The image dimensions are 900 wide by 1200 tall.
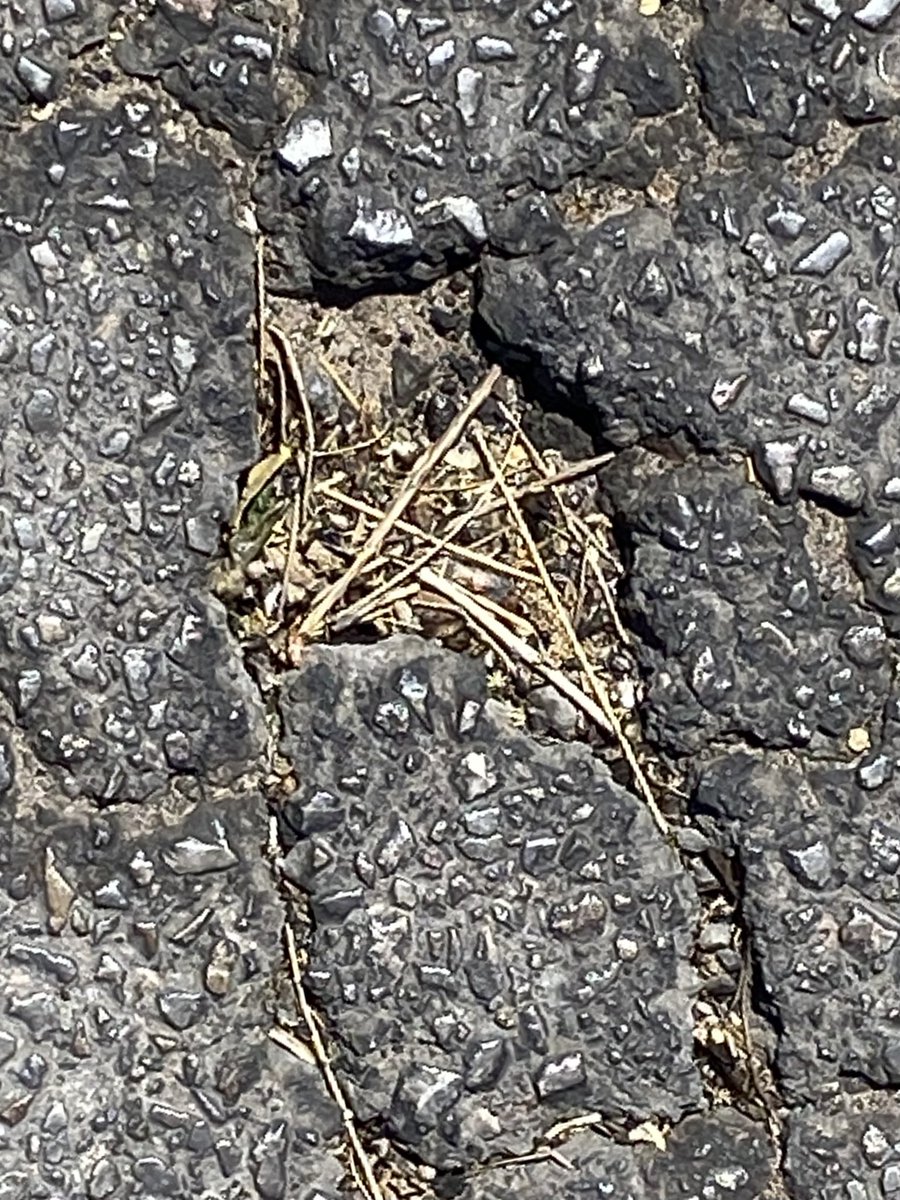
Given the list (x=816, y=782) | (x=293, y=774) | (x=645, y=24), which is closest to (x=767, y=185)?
(x=645, y=24)

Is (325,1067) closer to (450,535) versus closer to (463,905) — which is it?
(463,905)

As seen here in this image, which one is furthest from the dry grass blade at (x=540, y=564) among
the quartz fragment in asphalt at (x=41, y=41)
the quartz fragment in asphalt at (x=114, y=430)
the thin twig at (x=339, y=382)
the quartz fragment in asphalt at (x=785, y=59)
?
the quartz fragment in asphalt at (x=41, y=41)

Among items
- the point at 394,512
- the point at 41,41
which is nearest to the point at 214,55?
the point at 41,41

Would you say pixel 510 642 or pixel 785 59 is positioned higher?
pixel 785 59

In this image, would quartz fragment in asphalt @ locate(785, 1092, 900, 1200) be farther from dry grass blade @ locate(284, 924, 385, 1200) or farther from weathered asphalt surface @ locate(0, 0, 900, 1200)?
dry grass blade @ locate(284, 924, 385, 1200)

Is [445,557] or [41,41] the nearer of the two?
[41,41]

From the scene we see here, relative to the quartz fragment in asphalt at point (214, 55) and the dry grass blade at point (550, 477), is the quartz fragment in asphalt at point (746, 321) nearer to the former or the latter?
the dry grass blade at point (550, 477)
